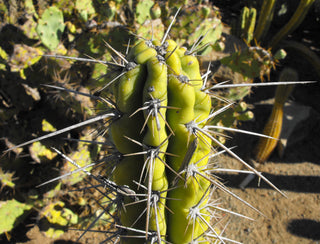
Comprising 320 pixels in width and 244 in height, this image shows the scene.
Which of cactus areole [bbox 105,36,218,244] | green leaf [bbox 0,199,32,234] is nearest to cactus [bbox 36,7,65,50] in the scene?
green leaf [bbox 0,199,32,234]

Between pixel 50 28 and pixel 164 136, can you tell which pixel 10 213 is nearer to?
pixel 50 28

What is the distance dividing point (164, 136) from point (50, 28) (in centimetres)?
242

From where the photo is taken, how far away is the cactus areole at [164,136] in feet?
3.83

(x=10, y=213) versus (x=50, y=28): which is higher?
(x=50, y=28)

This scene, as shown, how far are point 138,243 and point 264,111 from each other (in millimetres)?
3921

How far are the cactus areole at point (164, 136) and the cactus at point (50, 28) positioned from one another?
200 centimetres

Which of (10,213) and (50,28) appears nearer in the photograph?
(10,213)

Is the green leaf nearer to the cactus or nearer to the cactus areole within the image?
the cactus

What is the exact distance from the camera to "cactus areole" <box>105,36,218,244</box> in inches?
45.9

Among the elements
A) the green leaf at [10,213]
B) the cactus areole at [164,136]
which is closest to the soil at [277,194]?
the green leaf at [10,213]

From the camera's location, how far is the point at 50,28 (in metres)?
2.97

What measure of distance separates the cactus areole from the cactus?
6.57ft

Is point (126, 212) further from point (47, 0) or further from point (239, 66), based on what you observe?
point (47, 0)

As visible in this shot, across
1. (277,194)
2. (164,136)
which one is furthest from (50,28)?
(277,194)
